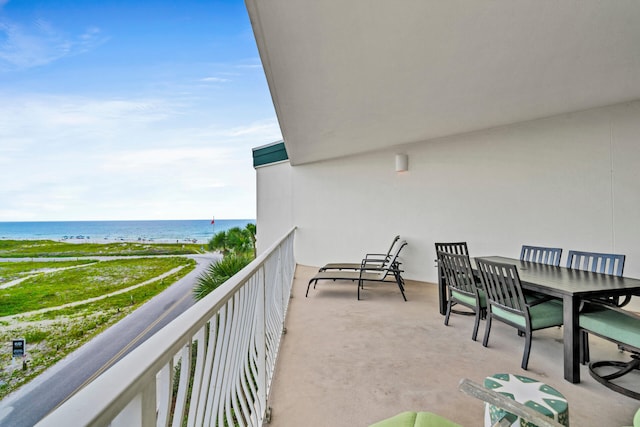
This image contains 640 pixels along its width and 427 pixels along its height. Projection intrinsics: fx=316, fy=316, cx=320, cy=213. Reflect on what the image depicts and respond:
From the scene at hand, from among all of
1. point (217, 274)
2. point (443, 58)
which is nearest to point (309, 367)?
point (443, 58)

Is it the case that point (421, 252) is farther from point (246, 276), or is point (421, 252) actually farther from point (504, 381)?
point (246, 276)

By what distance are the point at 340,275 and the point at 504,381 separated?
346 centimetres

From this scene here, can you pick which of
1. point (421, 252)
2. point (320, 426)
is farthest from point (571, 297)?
point (421, 252)

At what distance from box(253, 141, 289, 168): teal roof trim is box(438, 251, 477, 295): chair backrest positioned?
5.14m

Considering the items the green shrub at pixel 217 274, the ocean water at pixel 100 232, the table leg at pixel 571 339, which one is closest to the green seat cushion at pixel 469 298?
the table leg at pixel 571 339

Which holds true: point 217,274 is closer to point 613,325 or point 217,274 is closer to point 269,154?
point 269,154

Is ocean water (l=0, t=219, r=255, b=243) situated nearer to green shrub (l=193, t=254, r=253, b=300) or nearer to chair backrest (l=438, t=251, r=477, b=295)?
green shrub (l=193, t=254, r=253, b=300)

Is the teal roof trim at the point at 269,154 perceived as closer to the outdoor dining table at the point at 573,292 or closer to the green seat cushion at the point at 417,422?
the outdoor dining table at the point at 573,292

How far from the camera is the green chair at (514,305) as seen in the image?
262cm

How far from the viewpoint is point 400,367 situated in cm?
261

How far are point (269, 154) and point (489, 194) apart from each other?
5435 millimetres

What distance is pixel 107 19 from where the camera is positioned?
30.2 ft

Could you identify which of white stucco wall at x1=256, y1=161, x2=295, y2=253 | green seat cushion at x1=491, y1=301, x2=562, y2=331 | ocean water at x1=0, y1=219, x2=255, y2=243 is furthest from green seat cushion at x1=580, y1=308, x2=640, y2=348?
ocean water at x1=0, y1=219, x2=255, y2=243

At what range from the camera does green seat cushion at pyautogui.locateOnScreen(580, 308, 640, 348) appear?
2172 millimetres
